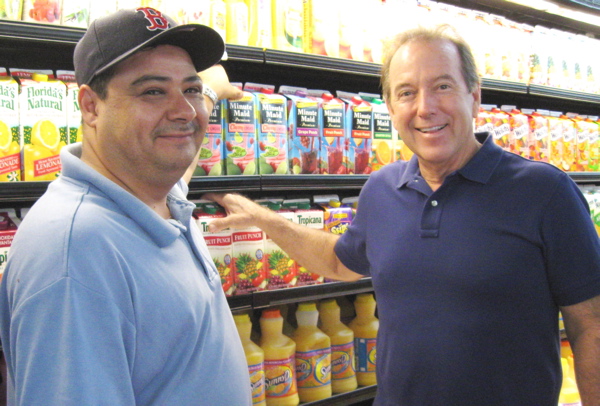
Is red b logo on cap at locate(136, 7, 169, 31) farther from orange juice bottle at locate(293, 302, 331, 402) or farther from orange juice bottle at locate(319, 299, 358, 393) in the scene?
orange juice bottle at locate(319, 299, 358, 393)

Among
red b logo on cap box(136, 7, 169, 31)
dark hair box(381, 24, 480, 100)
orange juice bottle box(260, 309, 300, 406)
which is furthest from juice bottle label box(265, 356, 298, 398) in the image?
red b logo on cap box(136, 7, 169, 31)

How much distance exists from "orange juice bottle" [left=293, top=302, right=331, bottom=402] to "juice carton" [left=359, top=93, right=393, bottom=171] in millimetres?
760

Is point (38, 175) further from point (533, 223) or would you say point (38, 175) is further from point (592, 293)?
point (592, 293)

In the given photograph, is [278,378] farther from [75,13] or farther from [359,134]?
[75,13]

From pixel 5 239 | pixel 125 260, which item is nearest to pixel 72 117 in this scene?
pixel 5 239

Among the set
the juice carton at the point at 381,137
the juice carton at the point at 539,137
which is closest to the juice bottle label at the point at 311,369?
the juice carton at the point at 381,137

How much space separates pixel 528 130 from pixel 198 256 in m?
2.41

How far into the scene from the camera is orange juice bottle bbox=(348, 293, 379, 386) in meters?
2.27

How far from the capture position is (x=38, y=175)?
157 cm

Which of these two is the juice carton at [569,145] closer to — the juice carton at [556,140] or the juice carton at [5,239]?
the juice carton at [556,140]

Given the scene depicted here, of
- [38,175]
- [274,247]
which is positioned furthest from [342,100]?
[38,175]

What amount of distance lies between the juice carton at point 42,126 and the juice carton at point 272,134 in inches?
29.2

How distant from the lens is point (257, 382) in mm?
1954

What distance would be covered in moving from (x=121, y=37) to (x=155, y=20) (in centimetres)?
10
